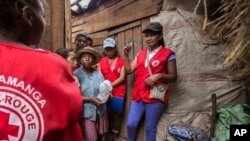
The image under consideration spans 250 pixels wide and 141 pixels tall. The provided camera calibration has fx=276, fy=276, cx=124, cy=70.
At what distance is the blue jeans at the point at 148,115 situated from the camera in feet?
10.3

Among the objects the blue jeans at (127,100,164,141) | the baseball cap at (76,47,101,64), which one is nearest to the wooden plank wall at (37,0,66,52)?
the baseball cap at (76,47,101,64)

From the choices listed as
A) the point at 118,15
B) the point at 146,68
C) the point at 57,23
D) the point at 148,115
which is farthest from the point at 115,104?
the point at 57,23

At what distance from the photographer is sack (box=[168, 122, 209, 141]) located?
2859mm

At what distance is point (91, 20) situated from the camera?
525 cm

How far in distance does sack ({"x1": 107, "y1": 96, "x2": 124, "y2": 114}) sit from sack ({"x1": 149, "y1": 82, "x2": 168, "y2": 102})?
0.82m

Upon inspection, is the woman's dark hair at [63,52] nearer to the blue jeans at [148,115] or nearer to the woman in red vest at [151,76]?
the woman in red vest at [151,76]

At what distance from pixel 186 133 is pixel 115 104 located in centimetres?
122

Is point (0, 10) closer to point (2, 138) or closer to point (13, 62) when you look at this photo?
point (13, 62)

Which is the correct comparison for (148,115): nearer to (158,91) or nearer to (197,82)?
(158,91)

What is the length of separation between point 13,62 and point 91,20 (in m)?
4.66

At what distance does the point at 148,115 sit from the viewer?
3172 mm

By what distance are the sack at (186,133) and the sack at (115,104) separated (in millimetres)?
963

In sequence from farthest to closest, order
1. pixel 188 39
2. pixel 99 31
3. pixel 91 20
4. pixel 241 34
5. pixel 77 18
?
pixel 77 18, pixel 91 20, pixel 99 31, pixel 188 39, pixel 241 34

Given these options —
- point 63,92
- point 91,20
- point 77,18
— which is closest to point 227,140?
point 63,92
